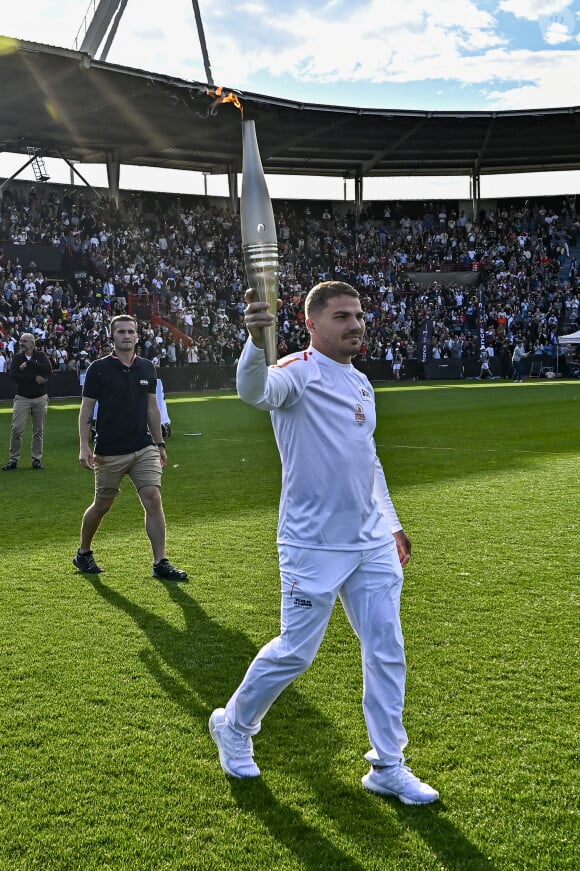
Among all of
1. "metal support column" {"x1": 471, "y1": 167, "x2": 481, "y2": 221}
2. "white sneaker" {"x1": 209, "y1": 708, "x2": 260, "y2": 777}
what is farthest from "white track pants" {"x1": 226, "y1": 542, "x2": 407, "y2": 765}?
"metal support column" {"x1": 471, "y1": 167, "x2": 481, "y2": 221}

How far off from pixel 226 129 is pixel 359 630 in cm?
4149

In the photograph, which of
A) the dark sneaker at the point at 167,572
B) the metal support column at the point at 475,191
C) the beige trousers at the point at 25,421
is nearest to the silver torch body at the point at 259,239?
the dark sneaker at the point at 167,572

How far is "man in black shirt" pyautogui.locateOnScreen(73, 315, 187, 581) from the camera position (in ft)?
23.8

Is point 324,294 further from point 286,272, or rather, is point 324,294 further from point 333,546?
point 286,272

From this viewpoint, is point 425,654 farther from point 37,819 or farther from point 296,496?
point 37,819

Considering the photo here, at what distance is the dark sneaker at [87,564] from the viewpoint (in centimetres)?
743

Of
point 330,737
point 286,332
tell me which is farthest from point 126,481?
point 286,332

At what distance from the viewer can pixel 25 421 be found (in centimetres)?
1395

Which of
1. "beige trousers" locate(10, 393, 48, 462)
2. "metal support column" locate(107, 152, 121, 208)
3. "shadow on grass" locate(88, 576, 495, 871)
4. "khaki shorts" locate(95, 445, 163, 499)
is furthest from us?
"metal support column" locate(107, 152, 121, 208)

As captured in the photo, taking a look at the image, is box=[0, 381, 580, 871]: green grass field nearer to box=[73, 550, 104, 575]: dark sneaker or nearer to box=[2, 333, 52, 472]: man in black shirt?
box=[73, 550, 104, 575]: dark sneaker

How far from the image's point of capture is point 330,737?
4250 millimetres

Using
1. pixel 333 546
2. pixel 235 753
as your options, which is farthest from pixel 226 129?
pixel 235 753

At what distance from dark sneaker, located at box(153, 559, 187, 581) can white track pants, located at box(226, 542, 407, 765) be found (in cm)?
350

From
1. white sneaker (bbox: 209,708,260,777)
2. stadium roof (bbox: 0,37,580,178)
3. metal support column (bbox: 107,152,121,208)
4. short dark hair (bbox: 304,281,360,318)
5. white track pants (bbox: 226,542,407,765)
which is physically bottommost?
white sneaker (bbox: 209,708,260,777)
